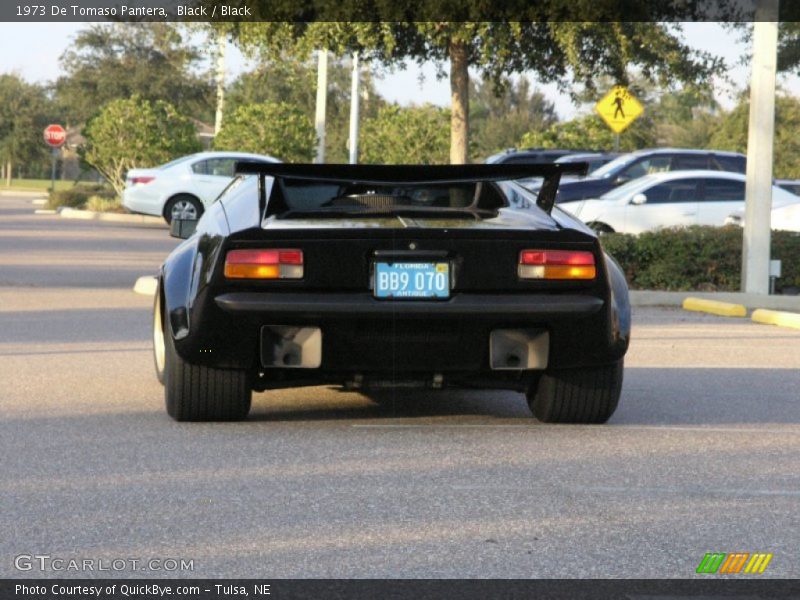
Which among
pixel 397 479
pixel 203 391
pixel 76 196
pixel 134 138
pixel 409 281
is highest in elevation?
pixel 134 138

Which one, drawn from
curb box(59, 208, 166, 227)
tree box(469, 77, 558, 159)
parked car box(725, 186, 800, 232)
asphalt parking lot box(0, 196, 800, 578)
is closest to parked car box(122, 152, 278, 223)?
curb box(59, 208, 166, 227)

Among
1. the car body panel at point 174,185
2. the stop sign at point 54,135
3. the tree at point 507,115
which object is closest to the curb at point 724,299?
the car body panel at point 174,185

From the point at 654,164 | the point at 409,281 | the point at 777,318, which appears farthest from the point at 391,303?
the point at 654,164

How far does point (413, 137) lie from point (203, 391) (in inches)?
1464

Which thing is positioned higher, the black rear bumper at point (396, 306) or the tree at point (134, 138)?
the tree at point (134, 138)

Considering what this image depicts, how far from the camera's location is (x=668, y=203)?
2317 centimetres

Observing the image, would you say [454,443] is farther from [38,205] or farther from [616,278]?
[38,205]

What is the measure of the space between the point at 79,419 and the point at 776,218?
17084mm

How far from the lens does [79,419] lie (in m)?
7.93

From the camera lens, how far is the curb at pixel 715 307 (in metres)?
15.9

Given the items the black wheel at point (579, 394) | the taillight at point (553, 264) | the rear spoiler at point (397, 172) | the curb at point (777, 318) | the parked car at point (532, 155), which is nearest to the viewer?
the taillight at point (553, 264)

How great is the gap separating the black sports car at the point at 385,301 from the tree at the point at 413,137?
35.9 meters

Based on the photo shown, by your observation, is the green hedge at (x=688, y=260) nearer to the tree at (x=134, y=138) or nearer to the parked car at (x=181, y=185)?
the parked car at (x=181, y=185)

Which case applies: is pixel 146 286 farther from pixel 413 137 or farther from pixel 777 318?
pixel 413 137
